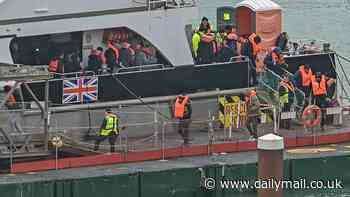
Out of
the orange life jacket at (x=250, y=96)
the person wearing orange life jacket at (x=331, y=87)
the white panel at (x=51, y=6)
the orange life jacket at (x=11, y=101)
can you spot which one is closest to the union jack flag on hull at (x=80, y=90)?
the orange life jacket at (x=11, y=101)

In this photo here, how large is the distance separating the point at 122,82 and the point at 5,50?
2429 millimetres

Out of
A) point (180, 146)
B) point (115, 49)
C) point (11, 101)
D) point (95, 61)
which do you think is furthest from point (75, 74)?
point (180, 146)

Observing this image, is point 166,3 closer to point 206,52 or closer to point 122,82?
point 206,52

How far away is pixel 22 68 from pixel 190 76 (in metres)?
4.02

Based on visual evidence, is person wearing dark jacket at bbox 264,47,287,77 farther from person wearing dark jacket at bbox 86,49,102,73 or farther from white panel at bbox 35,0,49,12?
white panel at bbox 35,0,49,12

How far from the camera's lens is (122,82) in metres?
24.2

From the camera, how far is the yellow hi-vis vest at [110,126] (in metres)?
22.9

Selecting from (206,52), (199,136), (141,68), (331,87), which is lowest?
(199,136)

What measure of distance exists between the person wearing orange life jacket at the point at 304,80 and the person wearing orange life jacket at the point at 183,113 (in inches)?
109

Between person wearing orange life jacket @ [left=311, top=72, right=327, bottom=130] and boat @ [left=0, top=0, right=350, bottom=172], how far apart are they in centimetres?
35

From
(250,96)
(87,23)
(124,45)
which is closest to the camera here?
(87,23)

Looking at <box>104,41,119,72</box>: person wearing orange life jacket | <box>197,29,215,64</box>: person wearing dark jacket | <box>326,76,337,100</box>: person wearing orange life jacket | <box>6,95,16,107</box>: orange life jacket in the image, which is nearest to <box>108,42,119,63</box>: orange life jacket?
<box>104,41,119,72</box>: person wearing orange life jacket

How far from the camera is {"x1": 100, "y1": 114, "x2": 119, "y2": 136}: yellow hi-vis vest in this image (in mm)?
22859

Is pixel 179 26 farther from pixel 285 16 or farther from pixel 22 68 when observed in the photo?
pixel 285 16
